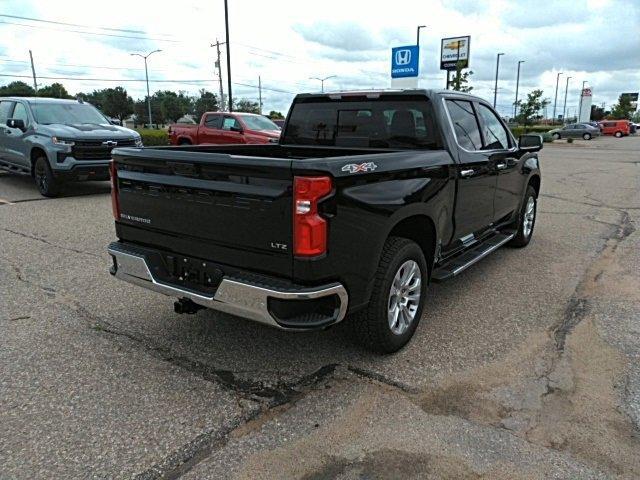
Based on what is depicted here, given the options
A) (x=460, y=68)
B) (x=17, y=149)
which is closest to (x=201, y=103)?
(x=460, y=68)

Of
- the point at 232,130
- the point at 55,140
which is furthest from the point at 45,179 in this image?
the point at 232,130

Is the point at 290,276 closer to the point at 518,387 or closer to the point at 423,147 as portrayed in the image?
the point at 518,387

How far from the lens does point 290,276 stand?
2.98 meters

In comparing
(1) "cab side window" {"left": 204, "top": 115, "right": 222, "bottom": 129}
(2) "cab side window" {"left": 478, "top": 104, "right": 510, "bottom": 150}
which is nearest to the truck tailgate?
(2) "cab side window" {"left": 478, "top": 104, "right": 510, "bottom": 150}

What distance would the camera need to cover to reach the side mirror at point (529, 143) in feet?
20.2

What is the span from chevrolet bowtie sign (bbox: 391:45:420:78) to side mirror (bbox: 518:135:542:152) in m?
16.4

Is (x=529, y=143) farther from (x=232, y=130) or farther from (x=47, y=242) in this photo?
(x=232, y=130)

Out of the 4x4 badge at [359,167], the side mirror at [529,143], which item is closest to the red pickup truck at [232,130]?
the side mirror at [529,143]

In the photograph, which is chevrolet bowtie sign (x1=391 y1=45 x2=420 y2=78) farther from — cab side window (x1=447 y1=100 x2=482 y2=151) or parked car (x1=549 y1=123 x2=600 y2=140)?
parked car (x1=549 y1=123 x2=600 y2=140)

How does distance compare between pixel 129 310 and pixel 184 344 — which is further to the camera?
pixel 129 310

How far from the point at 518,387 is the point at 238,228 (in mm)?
2042

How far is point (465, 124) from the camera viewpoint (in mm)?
4879

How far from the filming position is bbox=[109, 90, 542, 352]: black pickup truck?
116 inches

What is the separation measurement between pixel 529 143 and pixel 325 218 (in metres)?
4.21
